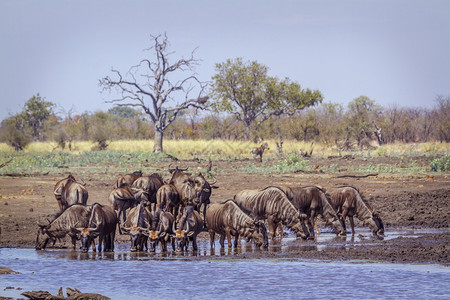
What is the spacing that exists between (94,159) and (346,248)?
Answer: 1296 inches

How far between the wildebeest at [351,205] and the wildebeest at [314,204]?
0.37 metres

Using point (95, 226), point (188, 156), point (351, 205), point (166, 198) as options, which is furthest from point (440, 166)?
point (188, 156)

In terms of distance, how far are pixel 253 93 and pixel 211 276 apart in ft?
193

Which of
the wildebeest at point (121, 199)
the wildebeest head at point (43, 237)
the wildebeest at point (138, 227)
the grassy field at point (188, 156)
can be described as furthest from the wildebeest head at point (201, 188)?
the grassy field at point (188, 156)

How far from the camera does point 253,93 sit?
70.8 m

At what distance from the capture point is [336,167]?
115ft

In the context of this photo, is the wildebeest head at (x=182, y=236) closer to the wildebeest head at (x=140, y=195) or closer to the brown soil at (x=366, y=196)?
the brown soil at (x=366, y=196)

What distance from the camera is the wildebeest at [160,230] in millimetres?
14328

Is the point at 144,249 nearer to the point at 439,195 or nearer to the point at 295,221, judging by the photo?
the point at 295,221

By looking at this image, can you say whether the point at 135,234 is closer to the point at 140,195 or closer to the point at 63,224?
the point at 63,224

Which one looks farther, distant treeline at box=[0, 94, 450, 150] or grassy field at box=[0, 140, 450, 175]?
distant treeline at box=[0, 94, 450, 150]

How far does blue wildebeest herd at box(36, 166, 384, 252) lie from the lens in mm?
14555

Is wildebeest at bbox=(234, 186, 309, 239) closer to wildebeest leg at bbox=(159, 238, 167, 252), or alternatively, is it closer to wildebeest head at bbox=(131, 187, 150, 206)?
wildebeest leg at bbox=(159, 238, 167, 252)

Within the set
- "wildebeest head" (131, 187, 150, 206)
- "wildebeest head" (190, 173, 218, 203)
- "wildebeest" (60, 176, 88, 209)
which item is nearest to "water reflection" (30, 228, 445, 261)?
"wildebeest head" (190, 173, 218, 203)
